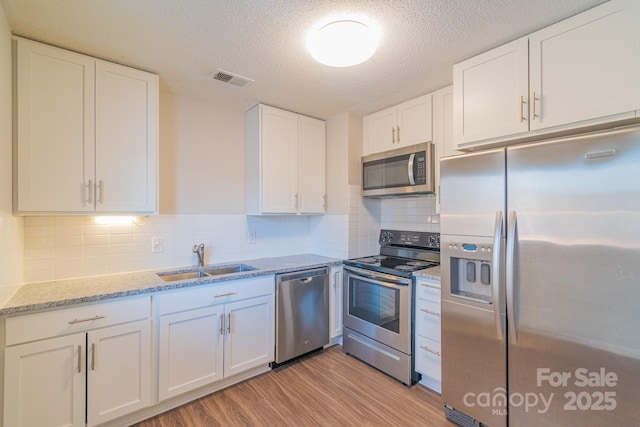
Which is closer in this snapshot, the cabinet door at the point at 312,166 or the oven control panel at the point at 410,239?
the oven control panel at the point at 410,239

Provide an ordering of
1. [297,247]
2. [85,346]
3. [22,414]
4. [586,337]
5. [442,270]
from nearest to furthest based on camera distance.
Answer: [586,337], [22,414], [85,346], [442,270], [297,247]

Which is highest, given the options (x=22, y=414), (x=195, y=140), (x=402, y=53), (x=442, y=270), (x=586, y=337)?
(x=402, y=53)

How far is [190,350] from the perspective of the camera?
2.09 meters

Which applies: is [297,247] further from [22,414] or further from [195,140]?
[22,414]

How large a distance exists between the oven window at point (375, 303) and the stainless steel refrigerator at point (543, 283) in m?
0.49

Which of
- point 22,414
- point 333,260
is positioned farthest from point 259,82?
point 22,414

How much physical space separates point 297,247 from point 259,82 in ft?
5.95

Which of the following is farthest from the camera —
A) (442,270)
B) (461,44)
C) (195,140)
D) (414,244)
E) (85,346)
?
(414,244)

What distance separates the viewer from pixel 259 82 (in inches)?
91.9

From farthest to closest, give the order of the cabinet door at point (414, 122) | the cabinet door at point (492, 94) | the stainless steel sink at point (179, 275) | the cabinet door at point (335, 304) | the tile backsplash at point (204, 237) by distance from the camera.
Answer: the cabinet door at point (335, 304), the cabinet door at point (414, 122), the stainless steel sink at point (179, 275), the tile backsplash at point (204, 237), the cabinet door at point (492, 94)

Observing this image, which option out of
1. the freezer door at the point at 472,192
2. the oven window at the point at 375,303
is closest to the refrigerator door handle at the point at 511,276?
the freezer door at the point at 472,192

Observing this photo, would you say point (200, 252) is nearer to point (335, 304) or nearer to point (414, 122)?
point (335, 304)

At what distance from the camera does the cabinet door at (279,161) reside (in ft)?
9.23

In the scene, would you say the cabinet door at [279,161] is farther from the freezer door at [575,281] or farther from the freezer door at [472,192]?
the freezer door at [575,281]
